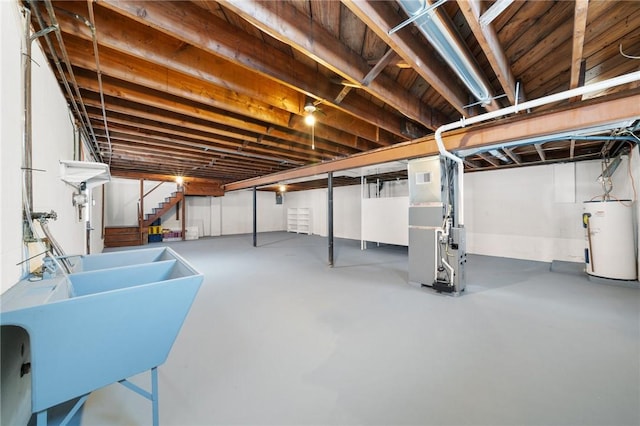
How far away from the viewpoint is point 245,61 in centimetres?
169

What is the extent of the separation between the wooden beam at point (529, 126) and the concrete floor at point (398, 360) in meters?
1.95

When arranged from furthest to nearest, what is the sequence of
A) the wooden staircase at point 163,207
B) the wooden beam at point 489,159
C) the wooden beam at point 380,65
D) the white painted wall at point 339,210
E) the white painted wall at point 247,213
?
the white painted wall at point 247,213 < the white painted wall at point 339,210 < the wooden staircase at point 163,207 < the wooden beam at point 489,159 < the wooden beam at point 380,65

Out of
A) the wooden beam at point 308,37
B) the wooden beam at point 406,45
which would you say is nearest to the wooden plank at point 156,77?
the wooden beam at point 308,37

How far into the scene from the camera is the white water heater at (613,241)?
139 inches

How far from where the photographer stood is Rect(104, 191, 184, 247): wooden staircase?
735 cm

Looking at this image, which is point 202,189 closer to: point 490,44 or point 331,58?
point 331,58

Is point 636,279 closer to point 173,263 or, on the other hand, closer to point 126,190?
point 173,263

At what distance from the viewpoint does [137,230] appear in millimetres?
7777

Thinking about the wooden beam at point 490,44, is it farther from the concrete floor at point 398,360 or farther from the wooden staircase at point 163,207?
the wooden staircase at point 163,207

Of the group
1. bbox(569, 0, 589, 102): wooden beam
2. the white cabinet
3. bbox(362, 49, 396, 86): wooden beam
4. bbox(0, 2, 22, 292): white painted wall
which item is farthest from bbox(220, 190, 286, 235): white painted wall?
bbox(569, 0, 589, 102): wooden beam

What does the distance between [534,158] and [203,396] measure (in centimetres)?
702

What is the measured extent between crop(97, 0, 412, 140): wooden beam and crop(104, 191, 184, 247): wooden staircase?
815cm

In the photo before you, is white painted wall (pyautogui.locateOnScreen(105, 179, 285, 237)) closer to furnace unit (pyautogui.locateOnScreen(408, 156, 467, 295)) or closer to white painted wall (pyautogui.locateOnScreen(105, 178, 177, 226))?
white painted wall (pyautogui.locateOnScreen(105, 178, 177, 226))

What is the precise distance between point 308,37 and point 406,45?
0.63m
